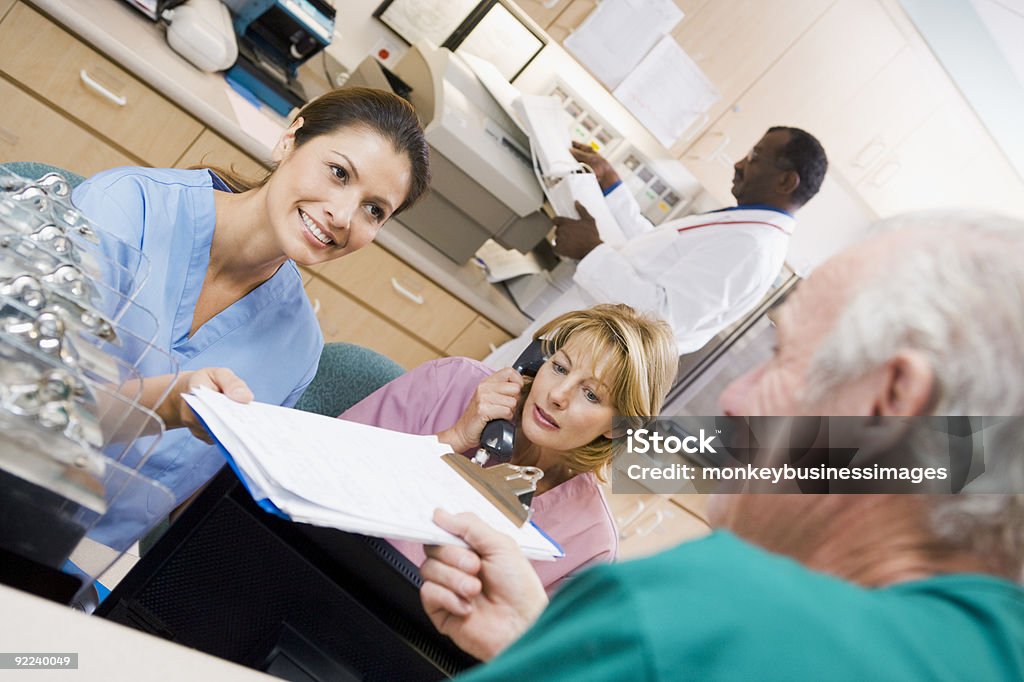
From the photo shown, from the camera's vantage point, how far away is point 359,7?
290 cm

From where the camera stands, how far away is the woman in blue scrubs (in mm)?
1244

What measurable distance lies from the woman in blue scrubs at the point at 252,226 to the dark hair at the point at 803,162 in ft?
4.64

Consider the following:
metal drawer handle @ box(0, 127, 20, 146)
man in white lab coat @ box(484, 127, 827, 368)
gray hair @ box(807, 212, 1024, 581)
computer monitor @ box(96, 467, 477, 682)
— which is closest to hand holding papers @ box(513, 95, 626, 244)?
man in white lab coat @ box(484, 127, 827, 368)

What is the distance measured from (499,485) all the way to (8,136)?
78.4 inches

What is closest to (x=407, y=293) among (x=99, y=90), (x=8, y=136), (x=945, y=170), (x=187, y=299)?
(x=99, y=90)

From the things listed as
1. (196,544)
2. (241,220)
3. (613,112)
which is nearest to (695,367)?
(613,112)

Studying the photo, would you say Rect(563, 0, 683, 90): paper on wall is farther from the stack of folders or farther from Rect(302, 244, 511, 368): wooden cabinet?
the stack of folders

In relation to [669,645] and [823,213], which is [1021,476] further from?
[823,213]

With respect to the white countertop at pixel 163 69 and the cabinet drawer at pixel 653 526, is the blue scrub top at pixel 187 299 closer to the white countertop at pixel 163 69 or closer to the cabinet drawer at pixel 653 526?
the white countertop at pixel 163 69

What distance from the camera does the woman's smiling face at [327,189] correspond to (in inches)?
51.5

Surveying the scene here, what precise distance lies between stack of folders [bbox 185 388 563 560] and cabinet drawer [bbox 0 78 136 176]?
1.82 m

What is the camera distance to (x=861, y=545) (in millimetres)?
513

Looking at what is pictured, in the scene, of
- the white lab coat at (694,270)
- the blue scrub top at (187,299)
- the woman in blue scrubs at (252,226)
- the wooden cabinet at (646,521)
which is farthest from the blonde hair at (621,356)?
the wooden cabinet at (646,521)

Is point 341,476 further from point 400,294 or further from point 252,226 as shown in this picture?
point 400,294
